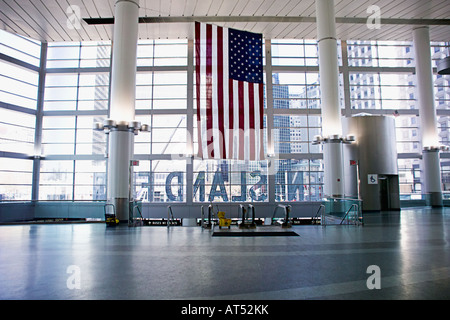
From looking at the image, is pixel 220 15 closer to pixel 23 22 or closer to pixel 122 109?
pixel 122 109

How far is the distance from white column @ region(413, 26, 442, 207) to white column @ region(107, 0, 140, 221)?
62.7 ft

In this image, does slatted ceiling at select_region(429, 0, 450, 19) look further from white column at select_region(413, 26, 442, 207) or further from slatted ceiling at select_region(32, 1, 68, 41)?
slatted ceiling at select_region(32, 1, 68, 41)

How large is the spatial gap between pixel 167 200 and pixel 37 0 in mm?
13940

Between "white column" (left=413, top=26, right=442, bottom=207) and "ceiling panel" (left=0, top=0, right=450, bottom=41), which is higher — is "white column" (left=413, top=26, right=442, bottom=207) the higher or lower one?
the lower one

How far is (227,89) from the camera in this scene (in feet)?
44.0

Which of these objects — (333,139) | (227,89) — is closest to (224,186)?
(333,139)

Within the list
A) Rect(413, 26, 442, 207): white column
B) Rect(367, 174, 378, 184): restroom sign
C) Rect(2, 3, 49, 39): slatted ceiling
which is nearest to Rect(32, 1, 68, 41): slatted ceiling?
Rect(2, 3, 49, 39): slatted ceiling

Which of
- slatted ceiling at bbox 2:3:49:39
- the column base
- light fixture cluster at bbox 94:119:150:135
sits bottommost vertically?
the column base

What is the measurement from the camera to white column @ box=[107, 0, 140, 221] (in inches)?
489

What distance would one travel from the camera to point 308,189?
21.4m

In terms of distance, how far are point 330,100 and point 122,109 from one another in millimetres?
10215

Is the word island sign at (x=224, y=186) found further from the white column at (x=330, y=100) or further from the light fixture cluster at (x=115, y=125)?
the light fixture cluster at (x=115, y=125)

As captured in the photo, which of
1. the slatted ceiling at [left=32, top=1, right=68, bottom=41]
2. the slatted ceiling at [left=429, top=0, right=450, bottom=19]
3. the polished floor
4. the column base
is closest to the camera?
the polished floor
